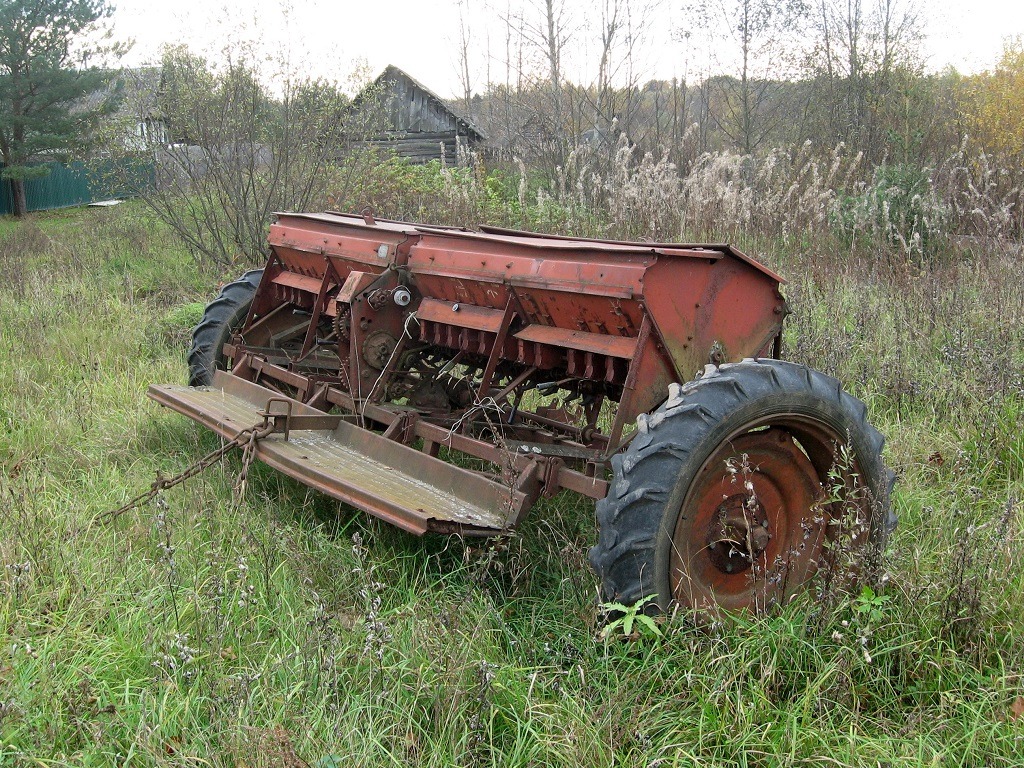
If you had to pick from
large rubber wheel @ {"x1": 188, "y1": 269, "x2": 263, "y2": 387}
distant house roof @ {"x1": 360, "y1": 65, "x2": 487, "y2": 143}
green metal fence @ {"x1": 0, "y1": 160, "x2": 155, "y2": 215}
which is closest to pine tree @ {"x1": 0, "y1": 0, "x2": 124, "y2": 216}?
green metal fence @ {"x1": 0, "y1": 160, "x2": 155, "y2": 215}

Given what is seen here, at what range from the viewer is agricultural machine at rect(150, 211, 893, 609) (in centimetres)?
339

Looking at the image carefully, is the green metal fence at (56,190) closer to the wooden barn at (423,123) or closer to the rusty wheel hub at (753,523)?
the wooden barn at (423,123)

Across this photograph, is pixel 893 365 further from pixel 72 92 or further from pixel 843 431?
pixel 72 92

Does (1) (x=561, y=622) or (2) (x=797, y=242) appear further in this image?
(2) (x=797, y=242)

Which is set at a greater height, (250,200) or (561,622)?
(250,200)

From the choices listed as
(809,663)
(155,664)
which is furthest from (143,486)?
(809,663)

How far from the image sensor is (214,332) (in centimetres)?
641

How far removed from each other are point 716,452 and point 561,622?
0.93 meters

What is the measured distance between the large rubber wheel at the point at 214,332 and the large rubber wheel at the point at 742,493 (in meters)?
3.88

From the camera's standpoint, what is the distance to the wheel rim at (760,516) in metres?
3.46

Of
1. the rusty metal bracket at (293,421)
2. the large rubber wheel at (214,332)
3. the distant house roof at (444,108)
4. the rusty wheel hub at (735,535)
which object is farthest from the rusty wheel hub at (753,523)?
the distant house roof at (444,108)

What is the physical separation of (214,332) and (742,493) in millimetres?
4099

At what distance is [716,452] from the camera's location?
3.44m

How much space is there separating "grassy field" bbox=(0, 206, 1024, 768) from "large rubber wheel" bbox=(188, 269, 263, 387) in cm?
102
